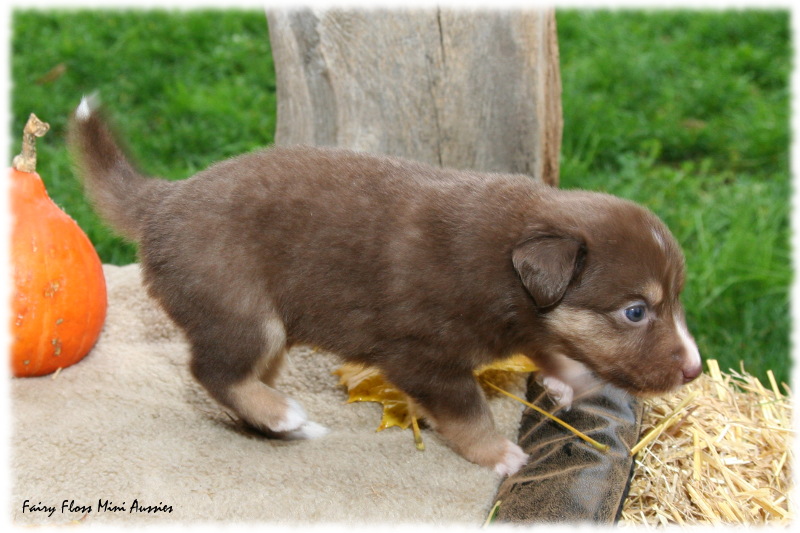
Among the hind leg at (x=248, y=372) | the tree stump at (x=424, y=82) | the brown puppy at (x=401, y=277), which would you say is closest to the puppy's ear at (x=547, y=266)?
the brown puppy at (x=401, y=277)

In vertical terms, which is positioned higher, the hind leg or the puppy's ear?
the puppy's ear

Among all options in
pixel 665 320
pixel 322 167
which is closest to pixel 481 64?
pixel 322 167

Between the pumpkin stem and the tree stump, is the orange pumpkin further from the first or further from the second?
the tree stump

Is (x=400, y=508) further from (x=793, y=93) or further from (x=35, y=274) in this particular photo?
(x=793, y=93)

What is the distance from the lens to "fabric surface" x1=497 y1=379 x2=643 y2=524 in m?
3.98

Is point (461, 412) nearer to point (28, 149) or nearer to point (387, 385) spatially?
point (387, 385)

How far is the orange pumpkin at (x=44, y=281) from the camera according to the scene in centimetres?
467

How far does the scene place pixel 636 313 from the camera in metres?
4.00

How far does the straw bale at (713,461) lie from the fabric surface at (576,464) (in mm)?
145

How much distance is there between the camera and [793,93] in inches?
329

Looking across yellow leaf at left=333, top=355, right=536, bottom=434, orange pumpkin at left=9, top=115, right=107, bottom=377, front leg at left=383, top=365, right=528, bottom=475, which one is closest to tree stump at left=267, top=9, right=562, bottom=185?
yellow leaf at left=333, top=355, right=536, bottom=434

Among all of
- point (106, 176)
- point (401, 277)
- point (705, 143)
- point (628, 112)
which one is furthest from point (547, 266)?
point (628, 112)

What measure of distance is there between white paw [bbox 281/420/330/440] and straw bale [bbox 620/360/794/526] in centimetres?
156

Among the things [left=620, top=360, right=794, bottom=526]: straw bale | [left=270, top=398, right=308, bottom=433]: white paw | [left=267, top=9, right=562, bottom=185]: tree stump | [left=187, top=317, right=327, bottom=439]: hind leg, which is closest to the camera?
[left=620, top=360, right=794, bottom=526]: straw bale
